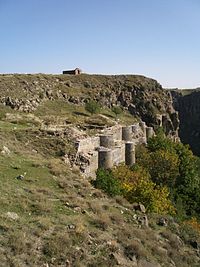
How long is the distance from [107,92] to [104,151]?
30.0 metres

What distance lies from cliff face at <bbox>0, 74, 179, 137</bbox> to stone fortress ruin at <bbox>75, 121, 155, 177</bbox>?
1077 centimetres

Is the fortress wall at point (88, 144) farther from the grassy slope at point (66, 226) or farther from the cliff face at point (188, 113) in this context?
the cliff face at point (188, 113)

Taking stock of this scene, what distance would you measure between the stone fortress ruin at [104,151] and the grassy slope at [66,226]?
161 inches

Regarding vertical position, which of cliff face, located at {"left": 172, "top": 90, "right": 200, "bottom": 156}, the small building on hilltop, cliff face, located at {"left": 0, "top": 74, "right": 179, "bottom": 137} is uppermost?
the small building on hilltop

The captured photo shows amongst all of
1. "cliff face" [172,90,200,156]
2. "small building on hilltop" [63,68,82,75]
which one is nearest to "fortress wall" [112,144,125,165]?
"small building on hilltop" [63,68,82,75]

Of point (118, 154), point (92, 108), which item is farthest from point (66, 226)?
point (92, 108)

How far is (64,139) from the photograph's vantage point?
2091cm

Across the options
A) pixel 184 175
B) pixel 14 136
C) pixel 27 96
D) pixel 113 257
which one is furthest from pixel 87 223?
pixel 27 96

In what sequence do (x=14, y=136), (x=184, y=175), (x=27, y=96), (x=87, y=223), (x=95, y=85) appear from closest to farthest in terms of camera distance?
(x=87, y=223)
(x=14, y=136)
(x=184, y=175)
(x=27, y=96)
(x=95, y=85)

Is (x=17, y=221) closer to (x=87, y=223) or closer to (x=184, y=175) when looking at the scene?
(x=87, y=223)

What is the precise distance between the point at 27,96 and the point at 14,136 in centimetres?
2090

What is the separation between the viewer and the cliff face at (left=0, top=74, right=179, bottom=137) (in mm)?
43062

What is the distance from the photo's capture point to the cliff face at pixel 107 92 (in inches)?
1695

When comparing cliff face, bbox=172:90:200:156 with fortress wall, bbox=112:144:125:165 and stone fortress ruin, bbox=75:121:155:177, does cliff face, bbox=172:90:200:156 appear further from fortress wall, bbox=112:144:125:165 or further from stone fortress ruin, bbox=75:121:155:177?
fortress wall, bbox=112:144:125:165
